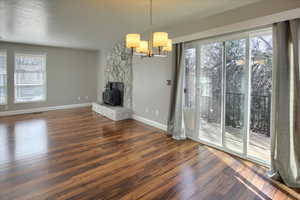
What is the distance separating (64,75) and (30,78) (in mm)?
1201

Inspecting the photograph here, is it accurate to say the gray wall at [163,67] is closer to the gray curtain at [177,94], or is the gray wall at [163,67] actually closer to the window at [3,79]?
the gray curtain at [177,94]

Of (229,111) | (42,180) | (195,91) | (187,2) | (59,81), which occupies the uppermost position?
(187,2)

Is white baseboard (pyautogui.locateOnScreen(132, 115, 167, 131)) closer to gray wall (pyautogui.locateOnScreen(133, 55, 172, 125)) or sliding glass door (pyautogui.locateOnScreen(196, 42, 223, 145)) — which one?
gray wall (pyautogui.locateOnScreen(133, 55, 172, 125))

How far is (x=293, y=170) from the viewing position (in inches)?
99.8

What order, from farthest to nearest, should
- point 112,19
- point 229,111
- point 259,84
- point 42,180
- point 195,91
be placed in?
1. point 195,91
2. point 112,19
3. point 229,111
4. point 259,84
5. point 42,180

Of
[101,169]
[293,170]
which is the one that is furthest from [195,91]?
[101,169]

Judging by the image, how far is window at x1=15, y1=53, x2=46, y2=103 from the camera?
665 centimetres

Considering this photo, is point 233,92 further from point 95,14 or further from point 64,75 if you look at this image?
point 64,75

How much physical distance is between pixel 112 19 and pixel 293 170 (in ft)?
13.2

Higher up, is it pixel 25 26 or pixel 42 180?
pixel 25 26

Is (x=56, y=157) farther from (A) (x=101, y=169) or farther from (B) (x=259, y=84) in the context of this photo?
(B) (x=259, y=84)

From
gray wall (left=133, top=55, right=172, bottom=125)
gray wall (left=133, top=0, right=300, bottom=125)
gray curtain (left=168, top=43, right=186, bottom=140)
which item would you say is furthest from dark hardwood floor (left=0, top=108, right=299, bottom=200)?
gray wall (left=133, top=0, right=300, bottom=125)

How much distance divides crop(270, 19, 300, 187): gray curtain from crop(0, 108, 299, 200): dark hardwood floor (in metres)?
0.30

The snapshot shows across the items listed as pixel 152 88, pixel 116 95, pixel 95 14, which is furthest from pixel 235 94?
pixel 116 95
